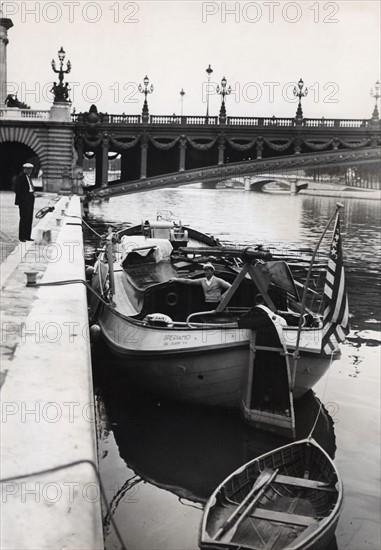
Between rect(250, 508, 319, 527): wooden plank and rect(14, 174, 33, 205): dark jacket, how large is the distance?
12712 millimetres

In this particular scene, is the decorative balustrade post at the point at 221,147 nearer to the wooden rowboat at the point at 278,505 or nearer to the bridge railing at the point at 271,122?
the bridge railing at the point at 271,122

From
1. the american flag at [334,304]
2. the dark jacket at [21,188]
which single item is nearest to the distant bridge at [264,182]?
the dark jacket at [21,188]

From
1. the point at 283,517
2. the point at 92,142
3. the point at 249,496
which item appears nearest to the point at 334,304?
the point at 249,496

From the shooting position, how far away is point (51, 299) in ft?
39.5

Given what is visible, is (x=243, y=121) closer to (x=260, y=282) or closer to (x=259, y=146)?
(x=259, y=146)

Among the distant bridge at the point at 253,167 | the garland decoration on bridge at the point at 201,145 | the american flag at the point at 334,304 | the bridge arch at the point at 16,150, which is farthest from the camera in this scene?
the bridge arch at the point at 16,150

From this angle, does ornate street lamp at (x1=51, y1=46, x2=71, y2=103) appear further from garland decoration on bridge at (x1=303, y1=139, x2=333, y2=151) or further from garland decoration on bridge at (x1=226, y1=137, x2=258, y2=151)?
garland decoration on bridge at (x1=303, y1=139, x2=333, y2=151)

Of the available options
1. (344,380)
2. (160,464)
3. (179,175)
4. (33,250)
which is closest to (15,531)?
(160,464)

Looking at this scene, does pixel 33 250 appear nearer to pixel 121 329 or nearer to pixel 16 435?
pixel 121 329

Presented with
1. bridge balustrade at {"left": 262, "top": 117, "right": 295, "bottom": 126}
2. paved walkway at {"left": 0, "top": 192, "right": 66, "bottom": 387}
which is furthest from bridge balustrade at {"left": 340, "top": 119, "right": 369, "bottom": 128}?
paved walkway at {"left": 0, "top": 192, "right": 66, "bottom": 387}

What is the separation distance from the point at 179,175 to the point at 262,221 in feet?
31.8

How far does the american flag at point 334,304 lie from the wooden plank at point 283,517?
4.28 m

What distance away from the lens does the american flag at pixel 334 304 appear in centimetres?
1231

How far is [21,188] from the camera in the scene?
19.6 metres
